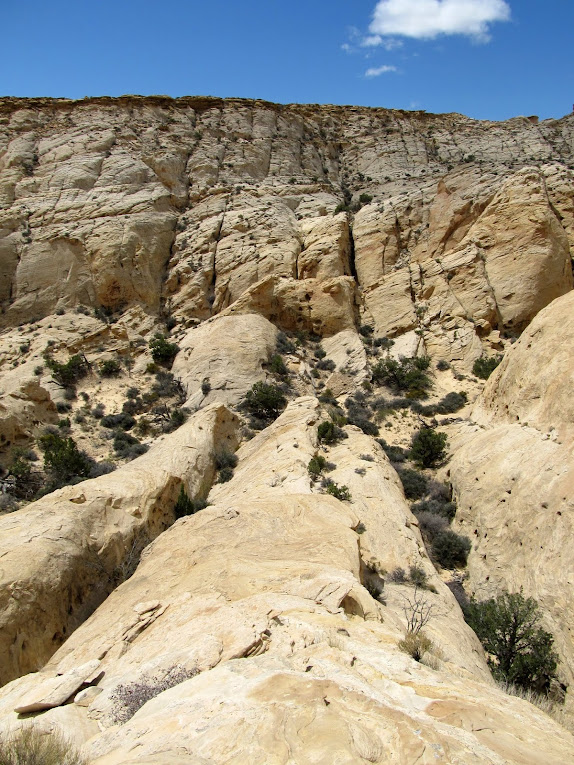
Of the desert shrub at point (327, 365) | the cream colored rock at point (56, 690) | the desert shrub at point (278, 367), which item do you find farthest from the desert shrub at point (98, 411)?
the cream colored rock at point (56, 690)

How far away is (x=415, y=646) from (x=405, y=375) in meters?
19.1

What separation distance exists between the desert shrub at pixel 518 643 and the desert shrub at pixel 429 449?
8055 millimetres

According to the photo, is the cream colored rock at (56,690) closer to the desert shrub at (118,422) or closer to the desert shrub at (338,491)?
the desert shrub at (338,491)

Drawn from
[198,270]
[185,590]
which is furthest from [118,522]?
[198,270]

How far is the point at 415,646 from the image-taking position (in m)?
5.72

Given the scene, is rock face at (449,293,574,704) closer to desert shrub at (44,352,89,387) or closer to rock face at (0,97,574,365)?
rock face at (0,97,574,365)

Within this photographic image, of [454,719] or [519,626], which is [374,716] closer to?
[454,719]

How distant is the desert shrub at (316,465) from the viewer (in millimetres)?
13273

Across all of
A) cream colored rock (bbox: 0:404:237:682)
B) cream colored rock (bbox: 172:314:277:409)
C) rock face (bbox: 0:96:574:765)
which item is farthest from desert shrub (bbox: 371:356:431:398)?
cream colored rock (bbox: 0:404:237:682)

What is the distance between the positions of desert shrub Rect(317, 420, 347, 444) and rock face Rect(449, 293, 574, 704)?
389cm

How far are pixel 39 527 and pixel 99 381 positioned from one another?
1659 centimetres

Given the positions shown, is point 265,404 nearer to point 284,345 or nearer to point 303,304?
point 284,345

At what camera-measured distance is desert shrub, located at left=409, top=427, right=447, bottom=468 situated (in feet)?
56.4

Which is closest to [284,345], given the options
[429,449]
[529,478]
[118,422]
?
[118,422]
